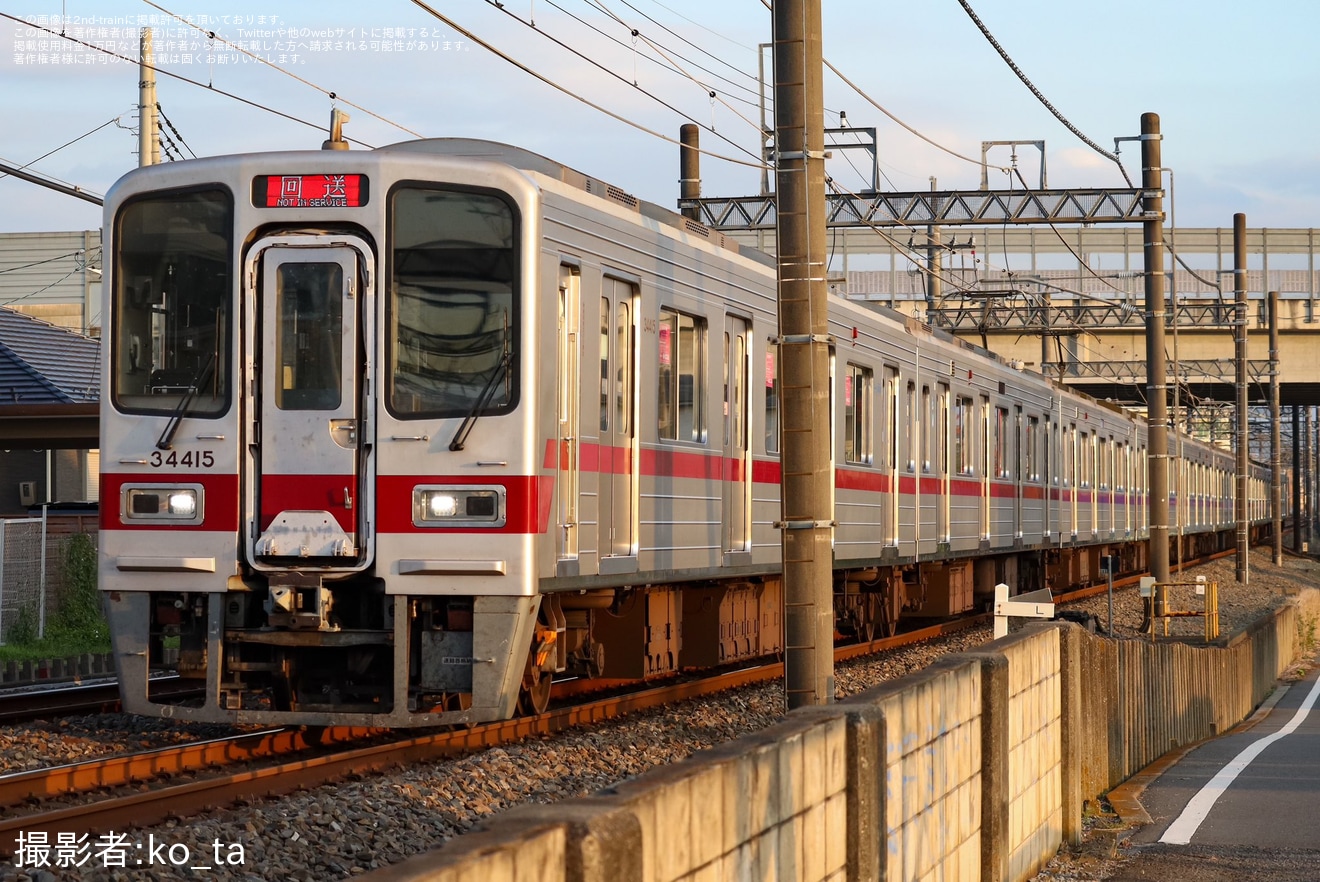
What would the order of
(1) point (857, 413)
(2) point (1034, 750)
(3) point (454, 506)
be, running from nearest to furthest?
(2) point (1034, 750)
(3) point (454, 506)
(1) point (857, 413)

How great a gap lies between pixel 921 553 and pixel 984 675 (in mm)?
10530

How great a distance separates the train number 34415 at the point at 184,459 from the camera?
8.85 m

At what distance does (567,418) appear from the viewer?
363 inches

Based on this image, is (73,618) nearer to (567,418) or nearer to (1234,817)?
(567,418)

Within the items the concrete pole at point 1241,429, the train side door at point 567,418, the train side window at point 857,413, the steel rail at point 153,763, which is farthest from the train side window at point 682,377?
the concrete pole at point 1241,429

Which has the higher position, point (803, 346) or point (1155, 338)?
point (1155, 338)

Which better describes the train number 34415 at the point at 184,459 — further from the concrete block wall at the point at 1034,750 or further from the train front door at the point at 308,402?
the concrete block wall at the point at 1034,750

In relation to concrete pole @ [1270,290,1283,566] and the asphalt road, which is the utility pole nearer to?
the asphalt road

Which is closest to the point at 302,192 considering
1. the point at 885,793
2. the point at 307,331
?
the point at 307,331

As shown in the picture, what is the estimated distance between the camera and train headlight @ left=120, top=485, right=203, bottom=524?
8.86 m

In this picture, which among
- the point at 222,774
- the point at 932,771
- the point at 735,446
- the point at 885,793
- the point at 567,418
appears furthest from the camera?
the point at 735,446

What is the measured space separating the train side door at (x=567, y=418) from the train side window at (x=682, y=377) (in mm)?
1318

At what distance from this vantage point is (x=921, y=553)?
17328mm

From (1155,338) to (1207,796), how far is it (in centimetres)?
1425
